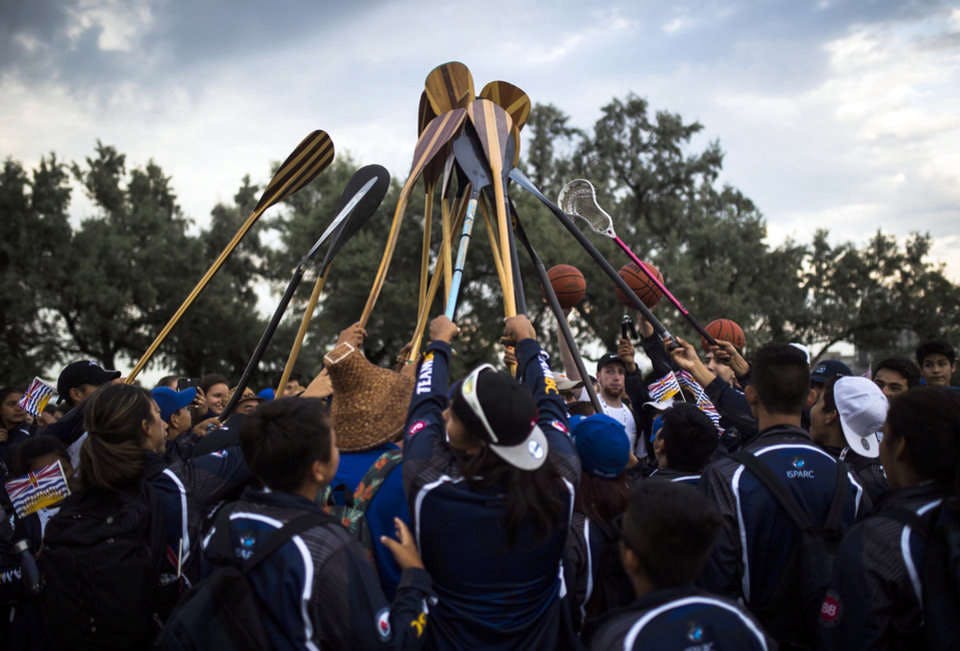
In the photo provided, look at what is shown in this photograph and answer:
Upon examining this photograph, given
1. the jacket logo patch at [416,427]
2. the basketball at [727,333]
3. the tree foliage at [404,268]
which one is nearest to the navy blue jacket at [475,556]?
the jacket logo patch at [416,427]

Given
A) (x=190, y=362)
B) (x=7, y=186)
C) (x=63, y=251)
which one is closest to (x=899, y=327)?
(x=190, y=362)

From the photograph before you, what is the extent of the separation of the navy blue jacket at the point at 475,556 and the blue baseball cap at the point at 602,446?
1.62ft

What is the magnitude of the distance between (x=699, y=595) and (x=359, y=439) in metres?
1.57

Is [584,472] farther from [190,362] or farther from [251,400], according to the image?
[190,362]

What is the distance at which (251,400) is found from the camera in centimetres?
602

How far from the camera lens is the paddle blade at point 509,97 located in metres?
5.03

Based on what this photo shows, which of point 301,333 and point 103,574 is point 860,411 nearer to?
point 301,333

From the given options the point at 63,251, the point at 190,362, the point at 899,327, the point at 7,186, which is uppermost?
the point at 7,186

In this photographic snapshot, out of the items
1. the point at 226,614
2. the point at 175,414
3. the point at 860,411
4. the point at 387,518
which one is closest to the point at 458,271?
the point at 387,518

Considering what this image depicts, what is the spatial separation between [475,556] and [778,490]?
1.31m

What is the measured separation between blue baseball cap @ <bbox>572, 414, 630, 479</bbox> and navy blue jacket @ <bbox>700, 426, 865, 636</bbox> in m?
0.36

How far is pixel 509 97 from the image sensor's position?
5.06 meters

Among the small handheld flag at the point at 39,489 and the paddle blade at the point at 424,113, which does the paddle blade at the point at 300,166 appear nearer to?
the paddle blade at the point at 424,113

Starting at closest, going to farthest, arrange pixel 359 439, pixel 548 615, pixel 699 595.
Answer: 1. pixel 699 595
2. pixel 548 615
3. pixel 359 439
